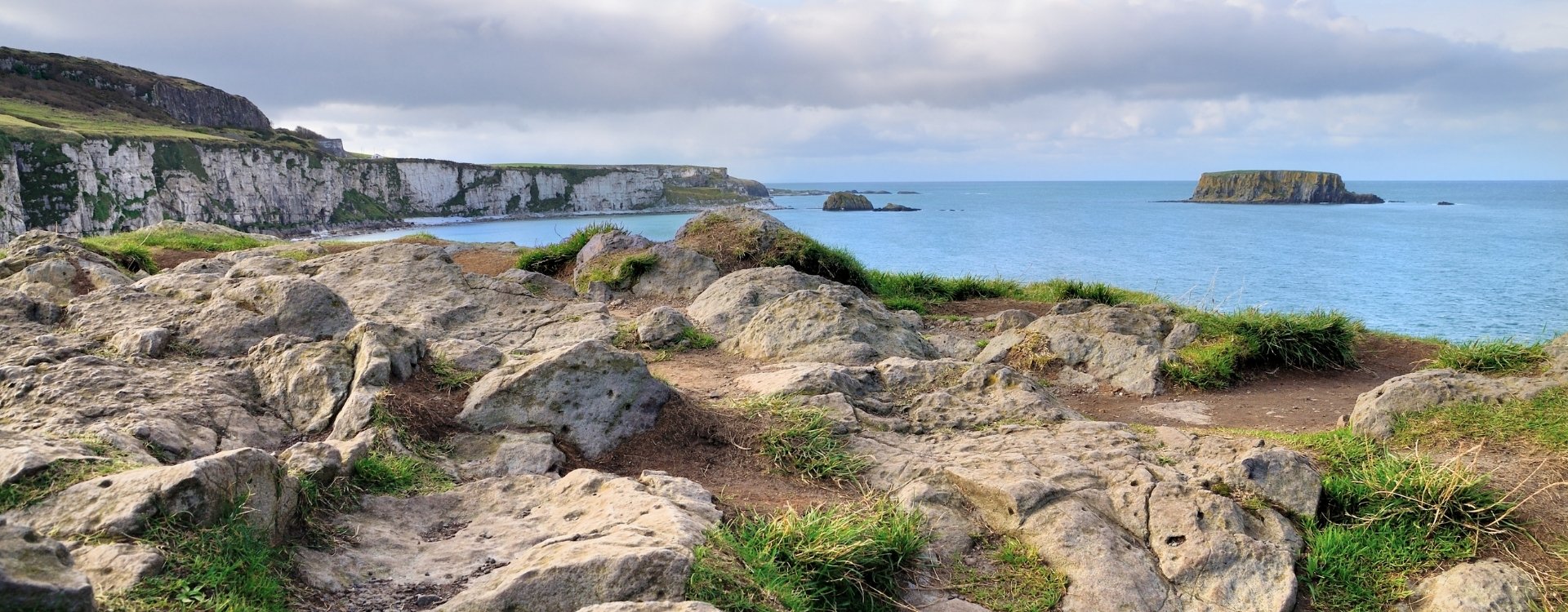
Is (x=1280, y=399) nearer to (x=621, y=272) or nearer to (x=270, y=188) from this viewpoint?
(x=621, y=272)

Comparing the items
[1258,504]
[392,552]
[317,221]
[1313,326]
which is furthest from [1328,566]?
[317,221]

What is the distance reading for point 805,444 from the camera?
670 centimetres

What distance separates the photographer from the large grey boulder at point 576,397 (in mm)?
6676

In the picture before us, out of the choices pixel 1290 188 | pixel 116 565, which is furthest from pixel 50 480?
pixel 1290 188

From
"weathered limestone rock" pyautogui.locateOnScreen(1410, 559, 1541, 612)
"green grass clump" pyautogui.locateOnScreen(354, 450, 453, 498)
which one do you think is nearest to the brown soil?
"weathered limestone rock" pyautogui.locateOnScreen(1410, 559, 1541, 612)

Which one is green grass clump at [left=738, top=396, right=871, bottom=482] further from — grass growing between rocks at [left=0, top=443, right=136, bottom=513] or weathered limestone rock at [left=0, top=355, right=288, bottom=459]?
grass growing between rocks at [left=0, top=443, right=136, bottom=513]

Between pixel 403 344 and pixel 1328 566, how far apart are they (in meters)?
7.09

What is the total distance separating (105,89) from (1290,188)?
568 ft

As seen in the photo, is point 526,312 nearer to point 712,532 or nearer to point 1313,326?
point 712,532

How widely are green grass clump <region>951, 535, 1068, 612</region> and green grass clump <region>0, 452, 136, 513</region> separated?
15.1ft

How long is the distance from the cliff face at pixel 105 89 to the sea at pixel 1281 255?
33458 mm

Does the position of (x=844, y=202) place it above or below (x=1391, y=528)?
below

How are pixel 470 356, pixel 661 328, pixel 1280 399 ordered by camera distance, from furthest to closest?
pixel 661 328 < pixel 1280 399 < pixel 470 356

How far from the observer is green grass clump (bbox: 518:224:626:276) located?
53.1 ft
